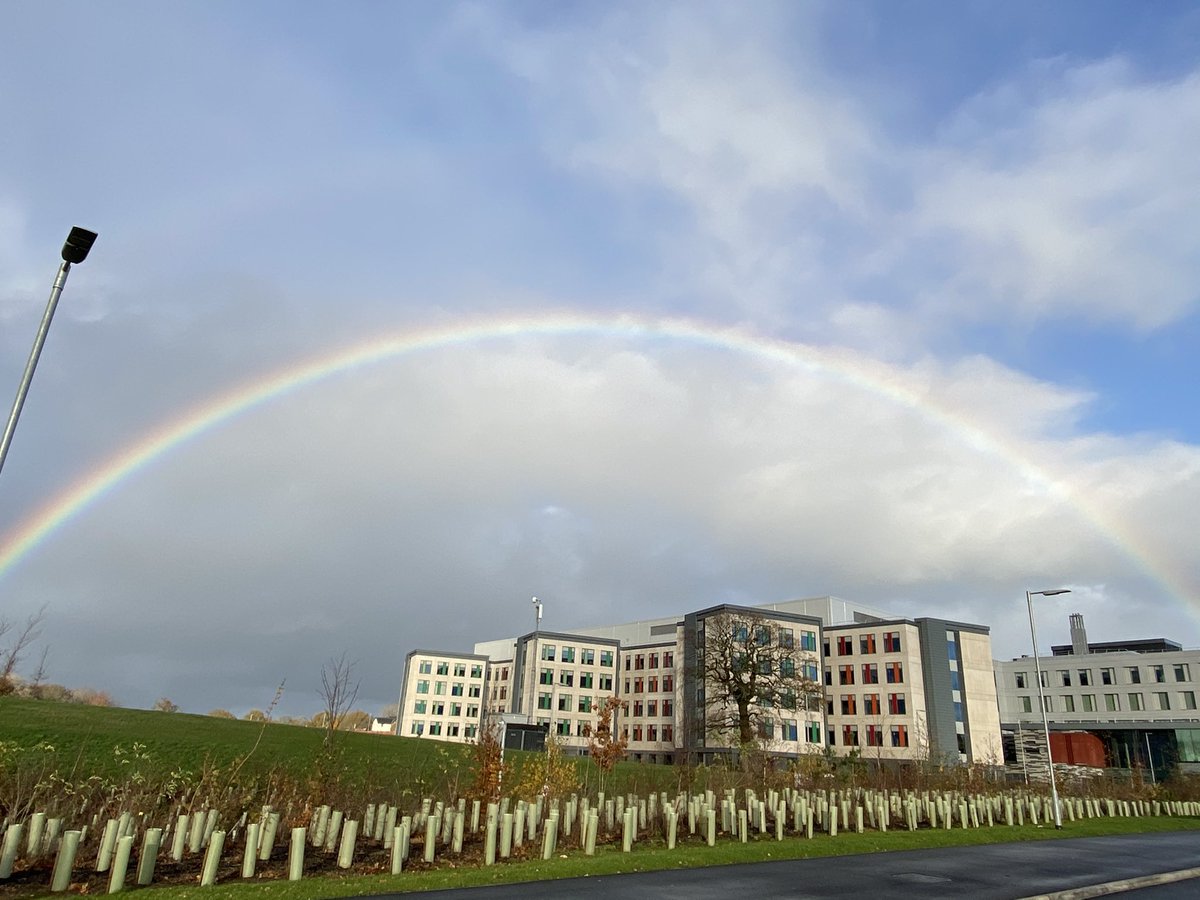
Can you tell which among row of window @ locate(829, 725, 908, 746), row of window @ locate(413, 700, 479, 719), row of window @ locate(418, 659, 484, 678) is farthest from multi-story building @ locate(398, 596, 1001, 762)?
row of window @ locate(418, 659, 484, 678)

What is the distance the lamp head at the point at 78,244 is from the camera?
49.5 feet

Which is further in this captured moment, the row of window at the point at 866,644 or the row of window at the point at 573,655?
the row of window at the point at 573,655

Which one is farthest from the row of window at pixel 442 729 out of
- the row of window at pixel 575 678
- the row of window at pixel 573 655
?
the row of window at pixel 573 655

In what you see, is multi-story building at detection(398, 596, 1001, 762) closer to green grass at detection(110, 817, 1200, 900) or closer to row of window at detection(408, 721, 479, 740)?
row of window at detection(408, 721, 479, 740)

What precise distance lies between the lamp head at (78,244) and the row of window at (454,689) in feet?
316

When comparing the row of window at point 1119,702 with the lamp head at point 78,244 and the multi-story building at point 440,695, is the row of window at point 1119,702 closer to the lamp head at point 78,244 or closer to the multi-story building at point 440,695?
the multi-story building at point 440,695

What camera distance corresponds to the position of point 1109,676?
9206 cm

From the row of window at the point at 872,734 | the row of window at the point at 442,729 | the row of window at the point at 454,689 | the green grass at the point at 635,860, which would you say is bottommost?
the green grass at the point at 635,860

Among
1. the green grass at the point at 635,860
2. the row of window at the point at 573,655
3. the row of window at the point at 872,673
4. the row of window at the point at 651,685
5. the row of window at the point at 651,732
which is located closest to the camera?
the green grass at the point at 635,860

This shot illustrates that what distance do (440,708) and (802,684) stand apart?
189 feet

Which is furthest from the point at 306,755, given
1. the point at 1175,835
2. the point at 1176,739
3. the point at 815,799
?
the point at 1176,739

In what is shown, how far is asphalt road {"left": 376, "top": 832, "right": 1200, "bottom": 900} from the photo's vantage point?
49.8 ft

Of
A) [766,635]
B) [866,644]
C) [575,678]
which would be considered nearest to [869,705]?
[866,644]

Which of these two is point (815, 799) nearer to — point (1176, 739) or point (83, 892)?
point (83, 892)
